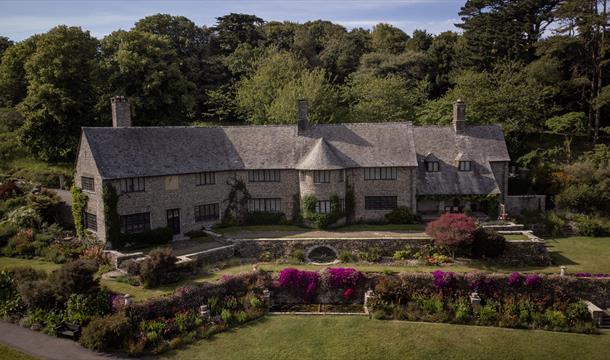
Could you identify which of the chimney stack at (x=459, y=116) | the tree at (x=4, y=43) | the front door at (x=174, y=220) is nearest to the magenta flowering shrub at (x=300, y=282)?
the front door at (x=174, y=220)

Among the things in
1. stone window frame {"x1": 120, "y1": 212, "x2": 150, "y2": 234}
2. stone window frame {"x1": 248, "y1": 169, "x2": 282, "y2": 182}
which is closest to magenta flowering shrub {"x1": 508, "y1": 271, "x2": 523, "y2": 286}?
stone window frame {"x1": 248, "y1": 169, "x2": 282, "y2": 182}

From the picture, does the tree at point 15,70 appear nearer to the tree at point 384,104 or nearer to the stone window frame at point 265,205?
the stone window frame at point 265,205

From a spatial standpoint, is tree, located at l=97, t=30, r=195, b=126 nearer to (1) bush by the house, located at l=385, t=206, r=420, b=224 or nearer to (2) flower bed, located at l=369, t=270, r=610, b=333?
(1) bush by the house, located at l=385, t=206, r=420, b=224

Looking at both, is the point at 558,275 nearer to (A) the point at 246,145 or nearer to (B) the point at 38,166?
(A) the point at 246,145

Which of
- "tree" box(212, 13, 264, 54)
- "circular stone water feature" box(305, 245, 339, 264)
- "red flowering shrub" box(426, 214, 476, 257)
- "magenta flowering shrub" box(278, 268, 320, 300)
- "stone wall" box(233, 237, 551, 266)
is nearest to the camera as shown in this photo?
"magenta flowering shrub" box(278, 268, 320, 300)

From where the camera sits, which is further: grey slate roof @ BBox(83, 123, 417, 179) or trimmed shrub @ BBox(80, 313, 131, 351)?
grey slate roof @ BBox(83, 123, 417, 179)

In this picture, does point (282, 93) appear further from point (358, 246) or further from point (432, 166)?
point (358, 246)

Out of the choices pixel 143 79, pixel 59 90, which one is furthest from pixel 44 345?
pixel 143 79
